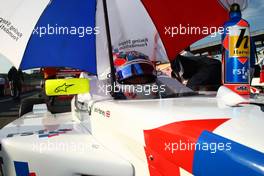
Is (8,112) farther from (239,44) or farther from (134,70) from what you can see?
(239,44)

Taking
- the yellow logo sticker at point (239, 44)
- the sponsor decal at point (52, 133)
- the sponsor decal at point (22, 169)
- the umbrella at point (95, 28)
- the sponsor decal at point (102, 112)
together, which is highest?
the umbrella at point (95, 28)

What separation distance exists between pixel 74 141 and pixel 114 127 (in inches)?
15.3

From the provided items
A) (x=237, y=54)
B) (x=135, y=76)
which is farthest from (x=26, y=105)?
(x=237, y=54)

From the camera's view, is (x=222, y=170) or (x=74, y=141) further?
(x=74, y=141)

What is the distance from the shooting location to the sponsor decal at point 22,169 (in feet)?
6.77

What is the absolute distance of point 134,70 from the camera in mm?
2258

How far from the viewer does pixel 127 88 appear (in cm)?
231

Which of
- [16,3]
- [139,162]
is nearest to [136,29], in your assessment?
[16,3]

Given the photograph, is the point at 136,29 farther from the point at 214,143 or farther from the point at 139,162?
the point at 214,143

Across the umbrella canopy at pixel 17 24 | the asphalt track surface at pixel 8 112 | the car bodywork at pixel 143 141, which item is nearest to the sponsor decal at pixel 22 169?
the car bodywork at pixel 143 141

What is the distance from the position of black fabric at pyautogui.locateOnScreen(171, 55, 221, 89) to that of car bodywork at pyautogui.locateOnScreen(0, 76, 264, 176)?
2.16 feet

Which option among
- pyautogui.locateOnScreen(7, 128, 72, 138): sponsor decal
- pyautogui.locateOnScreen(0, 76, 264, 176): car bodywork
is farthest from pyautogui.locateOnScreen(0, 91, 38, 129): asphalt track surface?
pyautogui.locateOnScreen(0, 76, 264, 176): car bodywork

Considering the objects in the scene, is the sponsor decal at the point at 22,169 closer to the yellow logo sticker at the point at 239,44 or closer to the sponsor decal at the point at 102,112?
the sponsor decal at the point at 102,112

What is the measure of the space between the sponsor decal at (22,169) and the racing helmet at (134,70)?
845 mm
